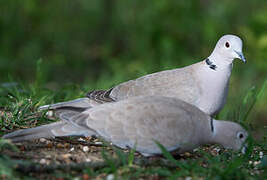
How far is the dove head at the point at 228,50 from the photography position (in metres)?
4.21

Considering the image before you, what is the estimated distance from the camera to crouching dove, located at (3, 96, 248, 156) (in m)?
3.14

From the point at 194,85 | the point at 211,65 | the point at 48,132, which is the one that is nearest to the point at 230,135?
the point at 194,85

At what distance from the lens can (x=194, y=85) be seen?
407cm

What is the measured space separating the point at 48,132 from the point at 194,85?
1395 millimetres

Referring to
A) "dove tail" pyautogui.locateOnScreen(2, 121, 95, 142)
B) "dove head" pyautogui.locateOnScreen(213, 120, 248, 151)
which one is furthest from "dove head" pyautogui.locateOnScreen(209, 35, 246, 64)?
"dove tail" pyautogui.locateOnScreen(2, 121, 95, 142)

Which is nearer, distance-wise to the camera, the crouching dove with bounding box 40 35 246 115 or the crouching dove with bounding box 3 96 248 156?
the crouching dove with bounding box 3 96 248 156

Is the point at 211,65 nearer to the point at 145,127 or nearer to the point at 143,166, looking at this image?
the point at 145,127

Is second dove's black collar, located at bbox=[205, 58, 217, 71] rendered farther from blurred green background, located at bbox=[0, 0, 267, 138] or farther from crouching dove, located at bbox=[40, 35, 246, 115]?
blurred green background, located at bbox=[0, 0, 267, 138]

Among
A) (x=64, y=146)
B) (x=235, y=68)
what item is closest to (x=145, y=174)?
(x=64, y=146)

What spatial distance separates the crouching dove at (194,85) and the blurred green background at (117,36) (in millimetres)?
3340

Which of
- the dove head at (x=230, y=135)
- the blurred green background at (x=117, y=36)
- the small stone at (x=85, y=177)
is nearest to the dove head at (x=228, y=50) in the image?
the dove head at (x=230, y=135)

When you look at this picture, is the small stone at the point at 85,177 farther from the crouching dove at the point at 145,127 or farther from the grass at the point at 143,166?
the crouching dove at the point at 145,127

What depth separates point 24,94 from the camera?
4.76 m

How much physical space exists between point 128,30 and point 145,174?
629cm
